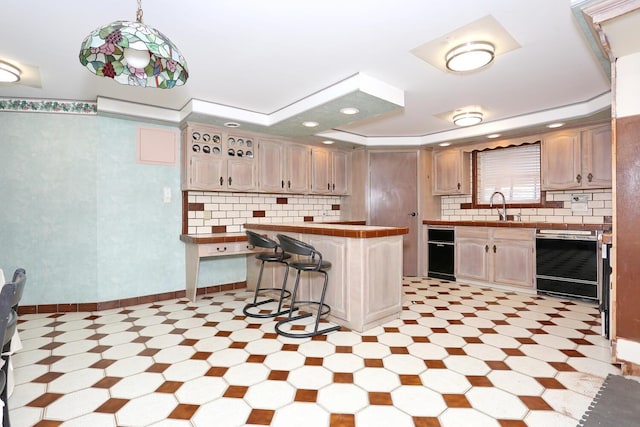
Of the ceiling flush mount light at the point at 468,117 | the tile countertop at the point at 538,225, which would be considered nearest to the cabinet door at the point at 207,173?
the ceiling flush mount light at the point at 468,117

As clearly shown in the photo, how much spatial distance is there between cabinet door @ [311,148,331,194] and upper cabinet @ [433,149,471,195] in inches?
77.3

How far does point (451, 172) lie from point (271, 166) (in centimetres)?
312

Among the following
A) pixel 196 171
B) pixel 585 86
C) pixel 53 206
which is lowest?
pixel 53 206

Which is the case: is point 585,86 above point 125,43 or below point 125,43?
above

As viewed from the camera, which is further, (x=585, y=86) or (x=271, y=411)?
(x=585, y=86)

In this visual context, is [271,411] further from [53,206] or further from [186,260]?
[53,206]

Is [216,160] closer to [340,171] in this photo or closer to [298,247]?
[298,247]

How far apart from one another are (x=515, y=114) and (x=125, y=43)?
4732 millimetres

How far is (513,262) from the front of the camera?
470cm

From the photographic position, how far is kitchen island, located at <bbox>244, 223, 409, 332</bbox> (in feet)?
10.2

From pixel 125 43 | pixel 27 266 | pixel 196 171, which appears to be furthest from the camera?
pixel 196 171

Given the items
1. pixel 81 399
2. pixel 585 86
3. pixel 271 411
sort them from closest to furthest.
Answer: pixel 271 411, pixel 81 399, pixel 585 86

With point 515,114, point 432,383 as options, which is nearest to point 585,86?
point 515,114

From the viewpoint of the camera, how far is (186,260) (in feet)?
15.0
